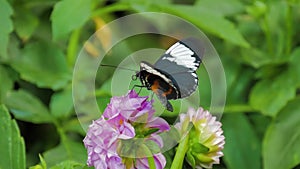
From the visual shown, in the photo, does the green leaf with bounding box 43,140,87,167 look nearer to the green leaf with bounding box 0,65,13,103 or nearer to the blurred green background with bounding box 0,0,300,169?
the blurred green background with bounding box 0,0,300,169

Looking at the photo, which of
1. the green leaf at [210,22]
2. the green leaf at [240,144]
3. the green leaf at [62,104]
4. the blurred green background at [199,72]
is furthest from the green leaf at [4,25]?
the green leaf at [240,144]

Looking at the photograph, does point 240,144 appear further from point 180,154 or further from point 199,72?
point 180,154

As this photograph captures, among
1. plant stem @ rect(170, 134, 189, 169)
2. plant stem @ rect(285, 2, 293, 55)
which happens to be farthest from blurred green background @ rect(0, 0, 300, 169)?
plant stem @ rect(170, 134, 189, 169)

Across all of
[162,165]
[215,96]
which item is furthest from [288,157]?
[162,165]

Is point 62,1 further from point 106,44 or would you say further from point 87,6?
point 106,44

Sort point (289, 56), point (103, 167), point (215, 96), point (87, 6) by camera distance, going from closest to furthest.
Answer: point (103, 167) → point (215, 96) → point (87, 6) → point (289, 56)

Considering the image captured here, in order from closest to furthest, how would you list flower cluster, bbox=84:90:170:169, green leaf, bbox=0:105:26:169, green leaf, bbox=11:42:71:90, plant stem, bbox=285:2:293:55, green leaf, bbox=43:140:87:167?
flower cluster, bbox=84:90:170:169
green leaf, bbox=0:105:26:169
green leaf, bbox=43:140:87:167
green leaf, bbox=11:42:71:90
plant stem, bbox=285:2:293:55
